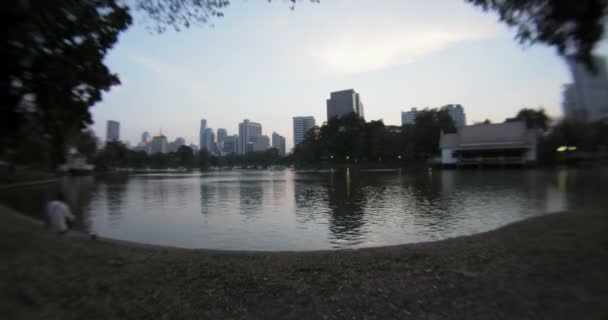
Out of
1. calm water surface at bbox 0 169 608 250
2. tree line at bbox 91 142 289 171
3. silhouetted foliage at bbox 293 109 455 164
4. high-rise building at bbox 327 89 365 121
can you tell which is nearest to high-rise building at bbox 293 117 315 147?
high-rise building at bbox 327 89 365 121

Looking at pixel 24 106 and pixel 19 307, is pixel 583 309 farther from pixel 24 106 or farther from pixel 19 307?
pixel 24 106

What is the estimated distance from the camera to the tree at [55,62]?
13.6 ft

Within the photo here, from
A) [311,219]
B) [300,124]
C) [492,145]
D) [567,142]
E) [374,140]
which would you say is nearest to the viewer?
[311,219]

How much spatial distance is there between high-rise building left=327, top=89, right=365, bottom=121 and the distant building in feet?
351

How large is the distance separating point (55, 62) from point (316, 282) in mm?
5155

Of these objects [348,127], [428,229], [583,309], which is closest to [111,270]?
[583,309]

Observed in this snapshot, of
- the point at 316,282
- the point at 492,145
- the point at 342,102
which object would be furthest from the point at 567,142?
the point at 342,102

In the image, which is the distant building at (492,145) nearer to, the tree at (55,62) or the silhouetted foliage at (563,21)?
the silhouetted foliage at (563,21)

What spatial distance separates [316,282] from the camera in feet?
14.8

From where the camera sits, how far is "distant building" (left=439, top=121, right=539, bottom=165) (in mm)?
45938

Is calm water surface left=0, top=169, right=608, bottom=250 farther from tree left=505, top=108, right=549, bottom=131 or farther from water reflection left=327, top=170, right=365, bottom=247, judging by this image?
tree left=505, top=108, right=549, bottom=131

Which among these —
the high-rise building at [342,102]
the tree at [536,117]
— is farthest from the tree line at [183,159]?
the tree at [536,117]

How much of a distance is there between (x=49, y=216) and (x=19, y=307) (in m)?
6.05

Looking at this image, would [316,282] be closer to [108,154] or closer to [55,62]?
[55,62]
